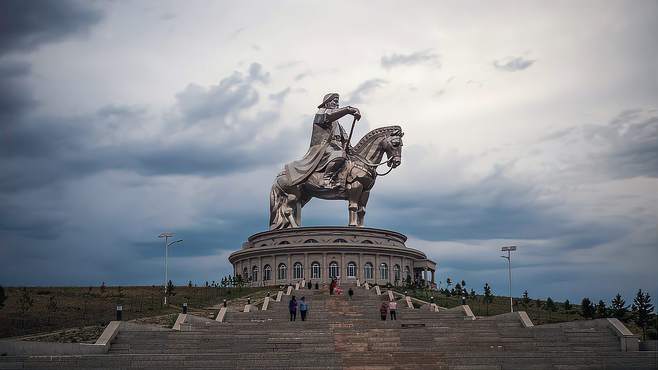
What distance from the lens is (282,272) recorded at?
59812 mm

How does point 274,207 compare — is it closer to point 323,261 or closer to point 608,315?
point 323,261

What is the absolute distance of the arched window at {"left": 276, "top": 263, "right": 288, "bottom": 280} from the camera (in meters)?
59.5

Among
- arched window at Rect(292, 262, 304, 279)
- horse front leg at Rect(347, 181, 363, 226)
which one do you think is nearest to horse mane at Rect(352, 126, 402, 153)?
horse front leg at Rect(347, 181, 363, 226)

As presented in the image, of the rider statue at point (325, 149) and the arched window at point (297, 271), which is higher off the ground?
the rider statue at point (325, 149)

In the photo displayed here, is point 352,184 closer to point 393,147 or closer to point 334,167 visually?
point 334,167

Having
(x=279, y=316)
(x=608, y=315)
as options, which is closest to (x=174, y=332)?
(x=279, y=316)

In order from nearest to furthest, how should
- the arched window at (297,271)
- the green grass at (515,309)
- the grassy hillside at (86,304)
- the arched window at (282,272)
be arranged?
the grassy hillside at (86,304), the green grass at (515,309), the arched window at (297,271), the arched window at (282,272)

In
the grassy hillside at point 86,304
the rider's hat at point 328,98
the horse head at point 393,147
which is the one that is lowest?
the grassy hillside at point 86,304

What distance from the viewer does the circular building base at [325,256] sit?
5844cm

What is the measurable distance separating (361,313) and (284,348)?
32.6 feet

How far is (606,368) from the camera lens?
2617 centimetres

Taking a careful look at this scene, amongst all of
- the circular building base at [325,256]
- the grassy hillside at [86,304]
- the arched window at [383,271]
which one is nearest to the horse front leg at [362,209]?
the circular building base at [325,256]

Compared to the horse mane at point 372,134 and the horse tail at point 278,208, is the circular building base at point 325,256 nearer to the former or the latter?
the horse tail at point 278,208

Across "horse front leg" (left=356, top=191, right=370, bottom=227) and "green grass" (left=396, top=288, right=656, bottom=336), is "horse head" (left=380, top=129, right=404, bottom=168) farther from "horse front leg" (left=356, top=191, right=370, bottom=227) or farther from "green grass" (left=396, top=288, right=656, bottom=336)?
"green grass" (left=396, top=288, right=656, bottom=336)
